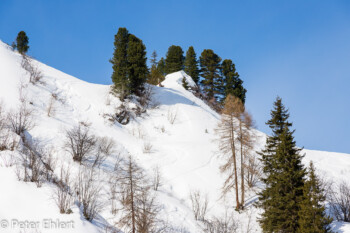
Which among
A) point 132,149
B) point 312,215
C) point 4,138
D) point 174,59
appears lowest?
point 312,215

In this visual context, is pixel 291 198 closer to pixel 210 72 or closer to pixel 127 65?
pixel 127 65

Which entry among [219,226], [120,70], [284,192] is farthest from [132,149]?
[284,192]

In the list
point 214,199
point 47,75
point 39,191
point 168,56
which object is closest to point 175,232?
point 214,199

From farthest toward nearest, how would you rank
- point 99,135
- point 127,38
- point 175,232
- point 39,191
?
1. point 127,38
2. point 99,135
3. point 175,232
4. point 39,191

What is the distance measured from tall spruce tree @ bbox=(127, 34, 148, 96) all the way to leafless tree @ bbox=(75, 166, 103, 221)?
1815cm

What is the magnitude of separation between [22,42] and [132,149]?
31.6 meters

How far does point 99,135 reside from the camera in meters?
22.5

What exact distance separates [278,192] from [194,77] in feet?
135

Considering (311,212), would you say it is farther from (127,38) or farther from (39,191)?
(127,38)

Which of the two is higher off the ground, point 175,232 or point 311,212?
point 311,212

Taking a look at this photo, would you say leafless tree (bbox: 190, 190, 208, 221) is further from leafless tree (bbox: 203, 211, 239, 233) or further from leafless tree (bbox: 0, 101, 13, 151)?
leafless tree (bbox: 0, 101, 13, 151)

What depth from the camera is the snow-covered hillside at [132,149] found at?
348 inches

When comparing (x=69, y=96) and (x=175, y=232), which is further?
(x=69, y=96)

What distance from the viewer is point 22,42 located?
3756 cm
